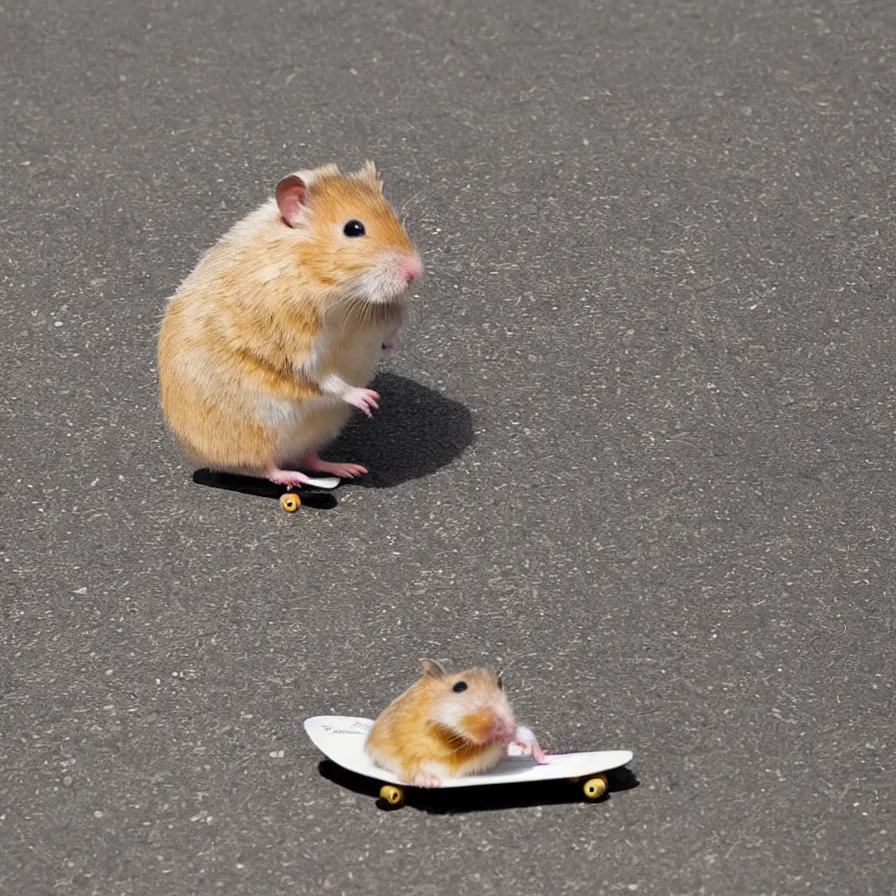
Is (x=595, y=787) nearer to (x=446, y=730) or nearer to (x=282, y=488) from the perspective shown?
(x=446, y=730)

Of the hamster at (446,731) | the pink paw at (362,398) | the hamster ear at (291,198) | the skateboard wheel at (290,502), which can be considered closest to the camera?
the hamster at (446,731)

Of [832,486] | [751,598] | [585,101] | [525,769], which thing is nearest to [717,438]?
[832,486]

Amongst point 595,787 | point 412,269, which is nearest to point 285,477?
point 412,269

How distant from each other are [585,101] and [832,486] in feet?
9.29

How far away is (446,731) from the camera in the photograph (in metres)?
4.33

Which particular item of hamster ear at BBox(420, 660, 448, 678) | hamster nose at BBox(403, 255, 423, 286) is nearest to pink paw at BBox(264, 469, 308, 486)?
hamster nose at BBox(403, 255, 423, 286)

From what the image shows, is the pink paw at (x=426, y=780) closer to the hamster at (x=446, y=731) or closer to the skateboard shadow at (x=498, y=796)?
the hamster at (x=446, y=731)

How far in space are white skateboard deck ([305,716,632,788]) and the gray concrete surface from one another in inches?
4.6

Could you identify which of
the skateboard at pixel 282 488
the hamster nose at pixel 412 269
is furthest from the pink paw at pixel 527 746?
the hamster nose at pixel 412 269

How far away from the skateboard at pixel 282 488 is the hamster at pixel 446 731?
1255 millimetres

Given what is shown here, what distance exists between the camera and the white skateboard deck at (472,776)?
4.37 meters

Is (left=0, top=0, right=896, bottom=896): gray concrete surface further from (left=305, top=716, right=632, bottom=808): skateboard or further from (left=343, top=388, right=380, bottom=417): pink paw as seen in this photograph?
(left=343, top=388, right=380, bottom=417): pink paw

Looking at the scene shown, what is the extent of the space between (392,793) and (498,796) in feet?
1.00

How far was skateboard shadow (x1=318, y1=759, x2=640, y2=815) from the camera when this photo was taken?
14.6 feet
